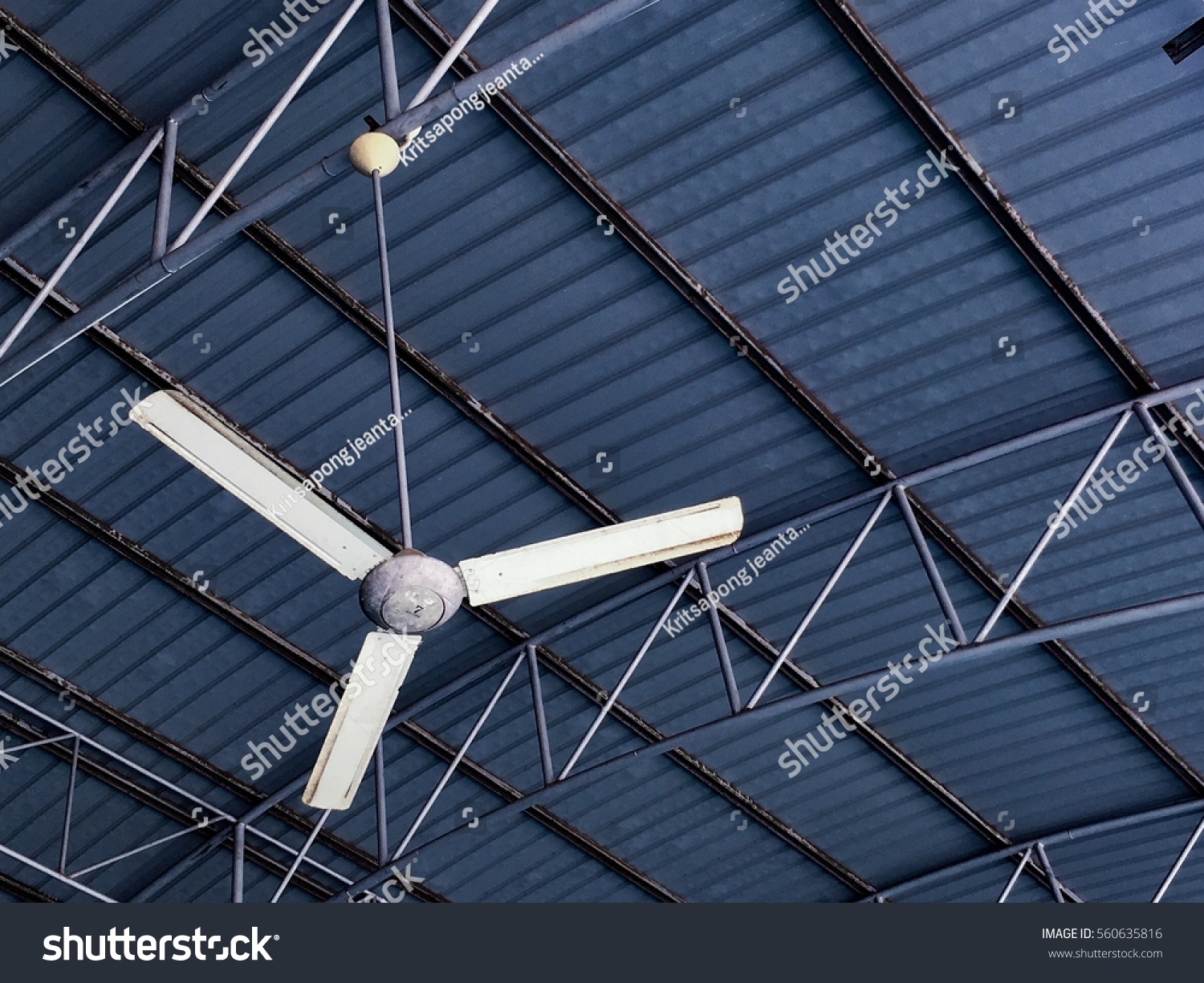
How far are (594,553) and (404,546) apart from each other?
1.07m

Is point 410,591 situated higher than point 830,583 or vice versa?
point 830,583

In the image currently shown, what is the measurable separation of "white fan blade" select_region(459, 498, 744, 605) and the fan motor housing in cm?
14

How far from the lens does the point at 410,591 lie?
7.21 m

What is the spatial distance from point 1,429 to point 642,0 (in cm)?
715

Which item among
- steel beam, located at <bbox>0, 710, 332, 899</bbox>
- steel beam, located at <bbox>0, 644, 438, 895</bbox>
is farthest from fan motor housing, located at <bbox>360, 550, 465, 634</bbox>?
steel beam, located at <bbox>0, 710, 332, 899</bbox>

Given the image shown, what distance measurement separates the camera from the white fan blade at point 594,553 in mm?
7281

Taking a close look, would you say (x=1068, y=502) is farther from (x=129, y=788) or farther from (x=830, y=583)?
(x=129, y=788)

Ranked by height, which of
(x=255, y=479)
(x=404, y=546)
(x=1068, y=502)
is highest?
(x=1068, y=502)

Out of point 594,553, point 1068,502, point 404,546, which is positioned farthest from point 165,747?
point 1068,502

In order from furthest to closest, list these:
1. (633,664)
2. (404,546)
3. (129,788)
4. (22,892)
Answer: (22,892) → (129,788) → (633,664) → (404,546)

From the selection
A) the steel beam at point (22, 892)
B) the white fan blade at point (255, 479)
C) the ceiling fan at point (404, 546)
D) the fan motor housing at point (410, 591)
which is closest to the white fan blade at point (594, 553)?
the ceiling fan at point (404, 546)

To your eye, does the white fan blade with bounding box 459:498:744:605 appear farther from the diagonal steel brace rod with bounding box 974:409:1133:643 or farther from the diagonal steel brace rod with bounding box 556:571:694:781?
the diagonal steel brace rod with bounding box 556:571:694:781

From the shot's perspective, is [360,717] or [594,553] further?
[360,717]

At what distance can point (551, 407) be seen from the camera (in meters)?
12.6
